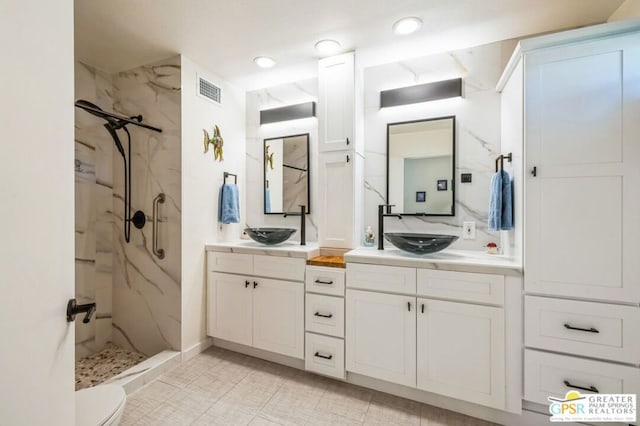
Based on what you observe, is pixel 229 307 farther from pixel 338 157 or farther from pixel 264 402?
pixel 338 157

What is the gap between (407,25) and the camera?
6.48 feet

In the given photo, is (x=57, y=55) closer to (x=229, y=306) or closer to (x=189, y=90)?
(x=189, y=90)

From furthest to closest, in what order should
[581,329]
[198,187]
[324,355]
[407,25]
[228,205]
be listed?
[228,205]
[198,187]
[324,355]
[407,25]
[581,329]

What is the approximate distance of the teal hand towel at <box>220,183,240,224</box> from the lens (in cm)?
276

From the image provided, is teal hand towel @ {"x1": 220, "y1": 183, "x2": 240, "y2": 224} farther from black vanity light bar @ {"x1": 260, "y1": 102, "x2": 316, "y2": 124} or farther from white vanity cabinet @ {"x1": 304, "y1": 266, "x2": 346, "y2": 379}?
white vanity cabinet @ {"x1": 304, "y1": 266, "x2": 346, "y2": 379}

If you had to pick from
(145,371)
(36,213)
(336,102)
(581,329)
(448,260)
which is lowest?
(145,371)

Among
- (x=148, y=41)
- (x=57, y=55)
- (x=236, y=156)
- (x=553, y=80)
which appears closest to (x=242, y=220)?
(x=236, y=156)

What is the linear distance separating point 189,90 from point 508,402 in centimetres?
329

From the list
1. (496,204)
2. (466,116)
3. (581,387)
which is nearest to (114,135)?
(466,116)

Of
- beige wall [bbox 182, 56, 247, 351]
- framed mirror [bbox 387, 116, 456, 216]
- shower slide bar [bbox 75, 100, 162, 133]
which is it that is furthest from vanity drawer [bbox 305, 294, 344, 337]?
shower slide bar [bbox 75, 100, 162, 133]

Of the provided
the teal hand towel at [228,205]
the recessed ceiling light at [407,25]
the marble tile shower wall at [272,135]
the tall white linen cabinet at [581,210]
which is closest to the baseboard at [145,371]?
the teal hand towel at [228,205]

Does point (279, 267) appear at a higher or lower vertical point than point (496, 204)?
lower

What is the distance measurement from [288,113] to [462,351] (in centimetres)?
255

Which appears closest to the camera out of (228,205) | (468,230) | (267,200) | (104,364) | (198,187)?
(468,230)
